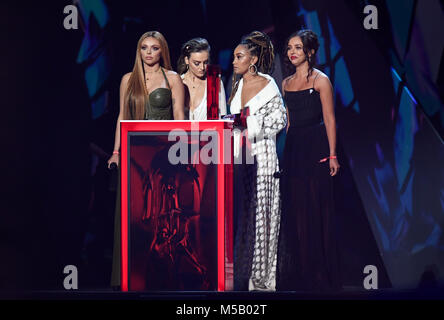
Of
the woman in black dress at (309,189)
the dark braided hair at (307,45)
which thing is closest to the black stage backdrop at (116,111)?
the dark braided hair at (307,45)

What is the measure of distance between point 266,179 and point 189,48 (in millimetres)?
1200

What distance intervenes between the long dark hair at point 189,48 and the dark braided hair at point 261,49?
0.96 feet

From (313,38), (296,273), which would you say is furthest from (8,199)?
(313,38)

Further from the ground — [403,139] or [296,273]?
[403,139]

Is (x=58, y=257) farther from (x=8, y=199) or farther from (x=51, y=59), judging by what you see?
(x=51, y=59)

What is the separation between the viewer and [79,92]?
20.4 feet

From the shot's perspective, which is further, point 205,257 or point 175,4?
point 175,4

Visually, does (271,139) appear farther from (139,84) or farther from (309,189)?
(139,84)

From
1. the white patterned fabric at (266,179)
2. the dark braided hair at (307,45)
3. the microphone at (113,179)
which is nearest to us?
the white patterned fabric at (266,179)

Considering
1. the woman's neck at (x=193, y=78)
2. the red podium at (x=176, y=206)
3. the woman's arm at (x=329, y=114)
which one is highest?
the woman's neck at (x=193, y=78)

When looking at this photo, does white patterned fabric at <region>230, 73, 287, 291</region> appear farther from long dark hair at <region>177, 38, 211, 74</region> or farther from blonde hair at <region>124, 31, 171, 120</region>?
blonde hair at <region>124, 31, 171, 120</region>

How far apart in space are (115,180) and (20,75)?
1150 millimetres

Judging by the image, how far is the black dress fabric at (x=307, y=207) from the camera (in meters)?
5.96

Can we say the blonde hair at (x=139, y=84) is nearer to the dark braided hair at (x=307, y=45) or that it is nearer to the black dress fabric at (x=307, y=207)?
the dark braided hair at (x=307, y=45)
